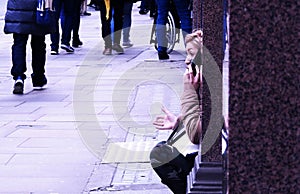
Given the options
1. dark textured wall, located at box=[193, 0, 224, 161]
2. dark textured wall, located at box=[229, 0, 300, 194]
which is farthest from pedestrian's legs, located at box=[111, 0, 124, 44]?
dark textured wall, located at box=[229, 0, 300, 194]

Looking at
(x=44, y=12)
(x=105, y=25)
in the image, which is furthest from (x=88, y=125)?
(x=105, y=25)

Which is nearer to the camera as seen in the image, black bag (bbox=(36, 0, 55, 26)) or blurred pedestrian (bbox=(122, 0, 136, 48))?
black bag (bbox=(36, 0, 55, 26))

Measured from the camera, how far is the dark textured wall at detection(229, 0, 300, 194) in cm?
222

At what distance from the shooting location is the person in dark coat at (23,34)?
9695mm

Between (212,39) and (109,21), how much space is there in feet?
32.1

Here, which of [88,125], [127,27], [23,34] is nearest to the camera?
[88,125]

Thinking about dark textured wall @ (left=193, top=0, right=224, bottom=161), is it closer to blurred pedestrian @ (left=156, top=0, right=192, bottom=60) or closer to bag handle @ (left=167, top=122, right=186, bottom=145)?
bag handle @ (left=167, top=122, right=186, bottom=145)

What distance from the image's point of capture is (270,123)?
7.38 feet

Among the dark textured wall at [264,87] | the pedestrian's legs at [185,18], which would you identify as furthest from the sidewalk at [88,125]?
the dark textured wall at [264,87]

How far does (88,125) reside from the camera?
7.89 meters

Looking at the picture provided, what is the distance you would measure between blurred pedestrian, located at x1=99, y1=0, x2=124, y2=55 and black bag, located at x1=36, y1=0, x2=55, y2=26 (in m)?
4.28

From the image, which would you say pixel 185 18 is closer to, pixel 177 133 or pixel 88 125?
pixel 88 125

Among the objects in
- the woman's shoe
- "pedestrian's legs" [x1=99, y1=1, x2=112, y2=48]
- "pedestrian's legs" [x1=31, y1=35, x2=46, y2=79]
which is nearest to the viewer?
the woman's shoe

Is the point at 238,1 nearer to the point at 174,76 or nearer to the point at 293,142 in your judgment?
the point at 293,142
